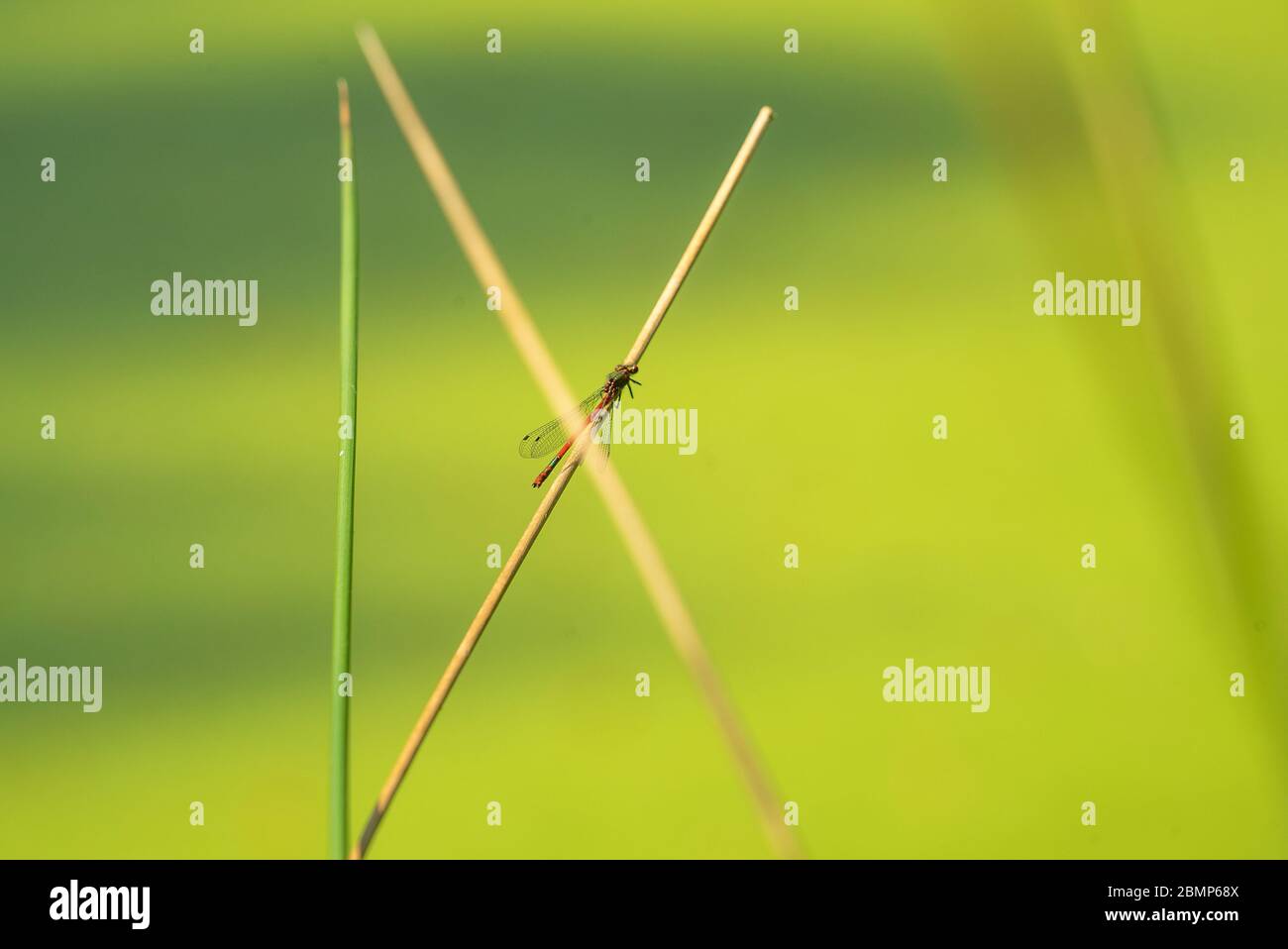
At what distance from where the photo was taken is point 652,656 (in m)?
1.06

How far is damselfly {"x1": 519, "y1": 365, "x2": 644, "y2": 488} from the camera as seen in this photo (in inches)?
19.1

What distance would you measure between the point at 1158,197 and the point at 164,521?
3.61ft

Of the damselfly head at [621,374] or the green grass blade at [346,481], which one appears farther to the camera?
the damselfly head at [621,374]

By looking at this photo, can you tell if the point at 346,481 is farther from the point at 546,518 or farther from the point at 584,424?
the point at 584,424

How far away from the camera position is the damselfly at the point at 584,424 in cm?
49

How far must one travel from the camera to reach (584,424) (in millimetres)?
533

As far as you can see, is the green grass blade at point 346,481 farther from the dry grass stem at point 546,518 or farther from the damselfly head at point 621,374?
the damselfly head at point 621,374

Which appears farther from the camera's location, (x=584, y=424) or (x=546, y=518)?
(x=584, y=424)

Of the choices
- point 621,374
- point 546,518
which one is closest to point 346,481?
point 546,518

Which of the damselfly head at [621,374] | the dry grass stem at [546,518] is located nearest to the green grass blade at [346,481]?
the dry grass stem at [546,518]

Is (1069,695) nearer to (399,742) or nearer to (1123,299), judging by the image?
(1123,299)

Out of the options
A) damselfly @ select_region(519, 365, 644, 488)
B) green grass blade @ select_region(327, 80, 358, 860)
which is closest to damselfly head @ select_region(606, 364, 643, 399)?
damselfly @ select_region(519, 365, 644, 488)

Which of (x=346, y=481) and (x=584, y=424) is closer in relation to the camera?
(x=346, y=481)

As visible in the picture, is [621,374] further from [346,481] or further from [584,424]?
[346,481]
